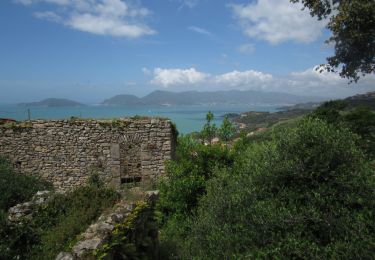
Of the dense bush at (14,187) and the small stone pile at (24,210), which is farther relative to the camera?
the dense bush at (14,187)

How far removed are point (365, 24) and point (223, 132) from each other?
12.4 m

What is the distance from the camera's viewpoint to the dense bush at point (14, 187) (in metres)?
9.76

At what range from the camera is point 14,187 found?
10.4 metres

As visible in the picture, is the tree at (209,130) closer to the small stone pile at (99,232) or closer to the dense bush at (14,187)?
the small stone pile at (99,232)

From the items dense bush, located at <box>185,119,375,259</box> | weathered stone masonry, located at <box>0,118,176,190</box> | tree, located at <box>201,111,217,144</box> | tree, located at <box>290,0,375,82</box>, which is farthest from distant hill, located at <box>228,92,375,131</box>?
dense bush, located at <box>185,119,375,259</box>

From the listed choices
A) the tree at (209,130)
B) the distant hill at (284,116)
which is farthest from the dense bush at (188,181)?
the distant hill at (284,116)

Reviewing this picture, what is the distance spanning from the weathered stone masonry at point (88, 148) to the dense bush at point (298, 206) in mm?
7005

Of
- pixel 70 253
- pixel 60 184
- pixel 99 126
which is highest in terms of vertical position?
pixel 99 126

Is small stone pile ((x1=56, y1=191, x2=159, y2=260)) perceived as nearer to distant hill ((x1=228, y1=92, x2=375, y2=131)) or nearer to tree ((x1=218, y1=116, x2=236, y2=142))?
tree ((x1=218, y1=116, x2=236, y2=142))

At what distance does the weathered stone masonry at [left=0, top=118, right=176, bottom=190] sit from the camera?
12844 mm

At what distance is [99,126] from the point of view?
1305 centimetres

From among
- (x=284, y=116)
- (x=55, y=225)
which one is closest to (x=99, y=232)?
(x=55, y=225)

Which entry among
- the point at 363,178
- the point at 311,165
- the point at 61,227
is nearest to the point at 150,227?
the point at 61,227

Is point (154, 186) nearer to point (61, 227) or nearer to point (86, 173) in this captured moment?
point (86, 173)
